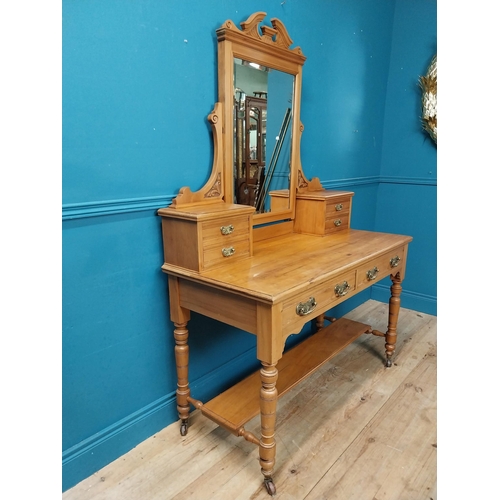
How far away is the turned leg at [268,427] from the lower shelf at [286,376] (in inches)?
6.1

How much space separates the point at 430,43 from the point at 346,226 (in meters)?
1.71

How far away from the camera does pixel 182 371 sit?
1.88 metres

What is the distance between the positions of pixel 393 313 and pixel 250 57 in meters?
1.70

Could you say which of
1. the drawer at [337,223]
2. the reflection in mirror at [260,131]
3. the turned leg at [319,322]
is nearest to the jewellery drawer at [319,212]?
the drawer at [337,223]

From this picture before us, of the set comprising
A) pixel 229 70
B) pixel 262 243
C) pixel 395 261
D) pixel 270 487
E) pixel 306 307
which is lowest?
pixel 270 487

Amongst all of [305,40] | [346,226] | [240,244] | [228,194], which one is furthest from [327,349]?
[305,40]

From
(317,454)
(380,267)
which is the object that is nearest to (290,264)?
(380,267)

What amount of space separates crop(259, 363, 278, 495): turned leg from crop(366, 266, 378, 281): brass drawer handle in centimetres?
75

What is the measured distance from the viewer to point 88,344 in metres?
1.61

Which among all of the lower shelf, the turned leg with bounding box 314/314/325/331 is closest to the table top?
the lower shelf

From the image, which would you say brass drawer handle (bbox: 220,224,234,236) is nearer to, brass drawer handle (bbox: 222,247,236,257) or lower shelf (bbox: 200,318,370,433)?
brass drawer handle (bbox: 222,247,236,257)

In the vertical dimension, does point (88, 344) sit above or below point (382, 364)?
above

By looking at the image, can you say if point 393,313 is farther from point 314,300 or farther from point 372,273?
point 314,300
